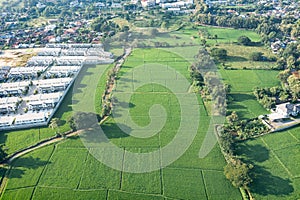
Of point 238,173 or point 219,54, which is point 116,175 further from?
point 219,54

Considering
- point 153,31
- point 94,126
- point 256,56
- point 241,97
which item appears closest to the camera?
point 94,126

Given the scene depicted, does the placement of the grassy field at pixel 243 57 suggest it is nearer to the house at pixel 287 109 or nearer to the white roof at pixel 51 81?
the house at pixel 287 109

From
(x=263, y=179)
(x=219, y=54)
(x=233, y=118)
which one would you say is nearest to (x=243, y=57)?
(x=219, y=54)

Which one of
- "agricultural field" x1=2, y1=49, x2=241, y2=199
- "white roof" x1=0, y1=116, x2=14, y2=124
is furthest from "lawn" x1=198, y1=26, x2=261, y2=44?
"white roof" x1=0, y1=116, x2=14, y2=124

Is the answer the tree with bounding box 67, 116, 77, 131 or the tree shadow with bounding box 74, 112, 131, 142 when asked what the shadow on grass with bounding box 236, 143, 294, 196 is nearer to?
the tree shadow with bounding box 74, 112, 131, 142

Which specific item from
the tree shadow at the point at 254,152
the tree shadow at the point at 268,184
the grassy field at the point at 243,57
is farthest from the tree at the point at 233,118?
the grassy field at the point at 243,57
